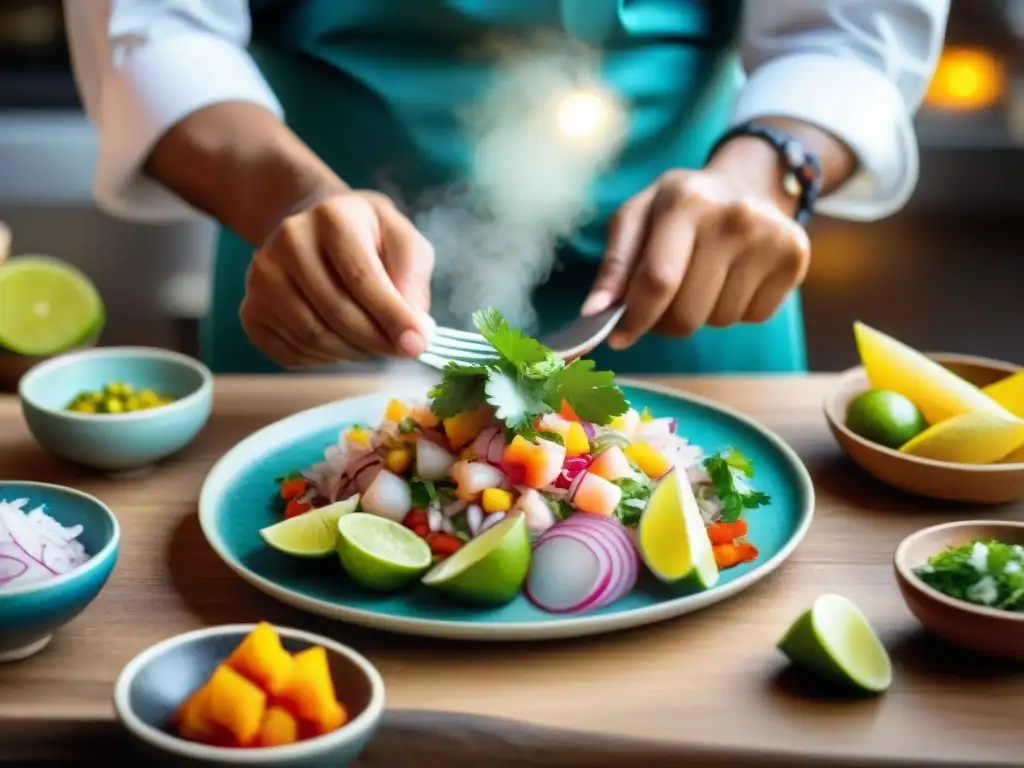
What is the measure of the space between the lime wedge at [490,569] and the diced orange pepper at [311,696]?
0.24 m

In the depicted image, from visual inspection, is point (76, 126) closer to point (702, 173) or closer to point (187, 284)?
point (187, 284)

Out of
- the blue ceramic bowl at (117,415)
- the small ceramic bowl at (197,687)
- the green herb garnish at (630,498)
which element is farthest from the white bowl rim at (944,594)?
the blue ceramic bowl at (117,415)

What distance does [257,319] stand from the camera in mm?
1731

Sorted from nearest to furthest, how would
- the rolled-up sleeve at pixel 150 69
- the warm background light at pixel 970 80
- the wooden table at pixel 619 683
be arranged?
1. the wooden table at pixel 619 683
2. the rolled-up sleeve at pixel 150 69
3. the warm background light at pixel 970 80

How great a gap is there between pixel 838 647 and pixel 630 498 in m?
0.32

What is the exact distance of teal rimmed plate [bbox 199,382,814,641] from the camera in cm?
117

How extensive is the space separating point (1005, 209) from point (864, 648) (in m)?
4.09

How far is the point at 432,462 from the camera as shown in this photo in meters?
1.38

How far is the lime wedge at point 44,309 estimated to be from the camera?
2295mm

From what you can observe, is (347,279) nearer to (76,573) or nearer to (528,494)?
(528,494)

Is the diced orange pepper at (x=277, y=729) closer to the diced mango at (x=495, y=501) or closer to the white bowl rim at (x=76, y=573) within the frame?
the white bowl rim at (x=76, y=573)

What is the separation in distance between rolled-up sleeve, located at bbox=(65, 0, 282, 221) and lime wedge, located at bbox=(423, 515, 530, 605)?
0.98 metres

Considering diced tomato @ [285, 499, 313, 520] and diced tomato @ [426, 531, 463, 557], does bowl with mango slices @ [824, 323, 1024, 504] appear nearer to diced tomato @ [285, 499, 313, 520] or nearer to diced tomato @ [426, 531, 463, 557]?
diced tomato @ [426, 531, 463, 557]

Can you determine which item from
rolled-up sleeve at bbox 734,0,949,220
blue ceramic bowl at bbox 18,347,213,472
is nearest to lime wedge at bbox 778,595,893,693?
blue ceramic bowl at bbox 18,347,213,472
